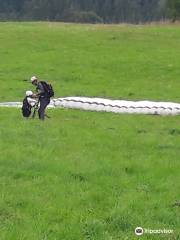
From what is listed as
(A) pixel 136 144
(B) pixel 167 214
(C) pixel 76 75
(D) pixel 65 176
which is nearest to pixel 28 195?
(D) pixel 65 176

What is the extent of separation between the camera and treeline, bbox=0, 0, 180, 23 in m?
166

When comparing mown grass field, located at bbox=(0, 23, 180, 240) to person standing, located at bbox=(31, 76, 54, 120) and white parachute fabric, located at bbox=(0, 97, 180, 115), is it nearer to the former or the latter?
person standing, located at bbox=(31, 76, 54, 120)

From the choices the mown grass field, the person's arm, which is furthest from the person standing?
the mown grass field

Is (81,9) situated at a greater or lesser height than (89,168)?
lesser

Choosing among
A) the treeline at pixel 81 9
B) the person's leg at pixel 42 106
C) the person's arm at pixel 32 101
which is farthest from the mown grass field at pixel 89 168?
the treeline at pixel 81 9

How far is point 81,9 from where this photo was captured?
185 meters

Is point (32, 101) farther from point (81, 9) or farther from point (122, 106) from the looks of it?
point (81, 9)

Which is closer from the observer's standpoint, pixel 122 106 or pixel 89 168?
pixel 89 168

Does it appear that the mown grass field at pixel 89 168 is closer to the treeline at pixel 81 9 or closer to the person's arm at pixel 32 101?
the person's arm at pixel 32 101

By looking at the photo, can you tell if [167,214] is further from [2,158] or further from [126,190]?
[2,158]

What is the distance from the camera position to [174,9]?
86500mm

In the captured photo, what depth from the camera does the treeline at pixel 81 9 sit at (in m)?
166

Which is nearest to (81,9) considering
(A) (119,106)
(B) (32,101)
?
(A) (119,106)

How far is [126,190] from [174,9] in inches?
2936
